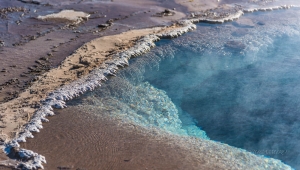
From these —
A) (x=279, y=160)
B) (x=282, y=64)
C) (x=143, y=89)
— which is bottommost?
(x=279, y=160)

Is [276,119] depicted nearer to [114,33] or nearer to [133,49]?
[133,49]

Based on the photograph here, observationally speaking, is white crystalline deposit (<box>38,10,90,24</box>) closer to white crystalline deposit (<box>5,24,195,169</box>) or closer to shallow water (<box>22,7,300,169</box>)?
white crystalline deposit (<box>5,24,195,169</box>)

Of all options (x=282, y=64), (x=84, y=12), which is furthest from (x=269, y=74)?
(x=84, y=12)

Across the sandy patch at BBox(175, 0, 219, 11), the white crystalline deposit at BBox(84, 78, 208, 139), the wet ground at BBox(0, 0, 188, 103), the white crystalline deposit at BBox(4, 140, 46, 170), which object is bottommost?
the white crystalline deposit at BBox(4, 140, 46, 170)

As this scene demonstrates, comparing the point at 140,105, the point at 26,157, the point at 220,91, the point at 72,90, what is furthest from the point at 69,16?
the point at 26,157

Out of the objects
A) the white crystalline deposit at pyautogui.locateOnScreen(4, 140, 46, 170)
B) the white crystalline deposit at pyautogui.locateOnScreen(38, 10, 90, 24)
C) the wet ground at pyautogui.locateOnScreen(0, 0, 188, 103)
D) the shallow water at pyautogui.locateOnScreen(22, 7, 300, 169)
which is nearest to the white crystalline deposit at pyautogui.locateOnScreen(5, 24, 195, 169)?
the white crystalline deposit at pyautogui.locateOnScreen(4, 140, 46, 170)
